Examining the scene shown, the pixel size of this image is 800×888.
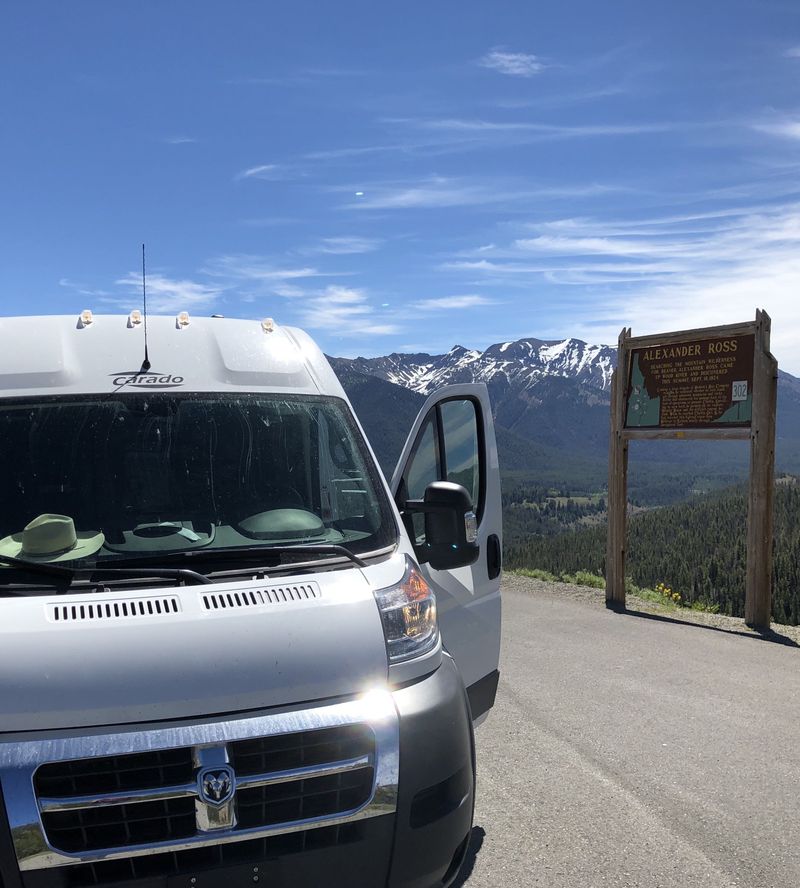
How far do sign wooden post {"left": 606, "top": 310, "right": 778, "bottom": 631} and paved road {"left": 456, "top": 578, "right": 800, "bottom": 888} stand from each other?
4.91ft

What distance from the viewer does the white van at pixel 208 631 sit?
7.65 ft

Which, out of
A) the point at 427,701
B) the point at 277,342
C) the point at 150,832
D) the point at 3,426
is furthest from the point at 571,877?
the point at 3,426

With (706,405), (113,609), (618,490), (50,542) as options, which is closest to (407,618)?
(113,609)

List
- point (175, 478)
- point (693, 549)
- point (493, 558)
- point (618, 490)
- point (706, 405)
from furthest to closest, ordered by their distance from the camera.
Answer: point (693, 549), point (618, 490), point (706, 405), point (493, 558), point (175, 478)

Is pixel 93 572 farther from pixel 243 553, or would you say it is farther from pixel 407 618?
pixel 407 618

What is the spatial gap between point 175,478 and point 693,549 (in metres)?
61.8

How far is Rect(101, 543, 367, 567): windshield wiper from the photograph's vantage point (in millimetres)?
2852

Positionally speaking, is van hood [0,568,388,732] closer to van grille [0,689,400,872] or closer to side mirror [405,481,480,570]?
van grille [0,689,400,872]

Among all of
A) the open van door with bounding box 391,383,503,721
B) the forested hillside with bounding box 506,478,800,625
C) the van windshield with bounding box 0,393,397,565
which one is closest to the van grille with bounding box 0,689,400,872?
the van windshield with bounding box 0,393,397,565

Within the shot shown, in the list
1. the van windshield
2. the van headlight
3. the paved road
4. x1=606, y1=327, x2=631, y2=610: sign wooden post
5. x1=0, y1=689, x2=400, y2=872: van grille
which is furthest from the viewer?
x1=606, y1=327, x2=631, y2=610: sign wooden post

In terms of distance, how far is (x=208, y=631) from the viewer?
8.23ft

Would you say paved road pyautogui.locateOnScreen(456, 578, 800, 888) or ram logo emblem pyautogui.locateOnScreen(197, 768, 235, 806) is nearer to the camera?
ram logo emblem pyautogui.locateOnScreen(197, 768, 235, 806)

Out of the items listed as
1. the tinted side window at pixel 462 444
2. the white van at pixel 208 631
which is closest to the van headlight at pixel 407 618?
the white van at pixel 208 631

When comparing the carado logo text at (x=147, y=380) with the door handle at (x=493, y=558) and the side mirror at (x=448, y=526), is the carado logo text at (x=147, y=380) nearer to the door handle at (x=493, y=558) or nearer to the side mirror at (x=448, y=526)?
the side mirror at (x=448, y=526)
